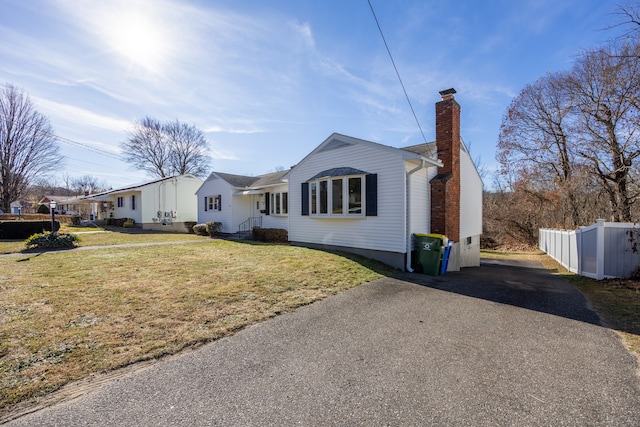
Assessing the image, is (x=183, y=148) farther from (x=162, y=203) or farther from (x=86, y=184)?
(x=86, y=184)

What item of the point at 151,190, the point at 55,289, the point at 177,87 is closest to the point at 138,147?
the point at 151,190

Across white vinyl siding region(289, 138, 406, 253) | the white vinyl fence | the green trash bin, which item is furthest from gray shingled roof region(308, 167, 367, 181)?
the white vinyl fence

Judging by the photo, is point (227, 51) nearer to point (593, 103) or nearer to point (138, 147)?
point (593, 103)

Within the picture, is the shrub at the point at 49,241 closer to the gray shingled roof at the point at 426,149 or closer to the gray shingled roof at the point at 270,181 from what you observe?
the gray shingled roof at the point at 270,181

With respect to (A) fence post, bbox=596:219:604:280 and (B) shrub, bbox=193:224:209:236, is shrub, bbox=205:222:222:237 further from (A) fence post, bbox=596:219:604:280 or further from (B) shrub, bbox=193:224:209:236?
(A) fence post, bbox=596:219:604:280

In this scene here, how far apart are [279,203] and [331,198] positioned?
6.07 meters

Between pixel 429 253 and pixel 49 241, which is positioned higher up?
pixel 49 241

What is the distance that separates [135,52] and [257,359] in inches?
342

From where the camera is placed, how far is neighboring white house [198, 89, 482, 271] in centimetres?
898

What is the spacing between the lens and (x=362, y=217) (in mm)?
9562

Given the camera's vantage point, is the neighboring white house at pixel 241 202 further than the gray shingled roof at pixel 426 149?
Yes

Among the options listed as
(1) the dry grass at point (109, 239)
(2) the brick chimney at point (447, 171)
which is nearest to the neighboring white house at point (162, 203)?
(1) the dry grass at point (109, 239)

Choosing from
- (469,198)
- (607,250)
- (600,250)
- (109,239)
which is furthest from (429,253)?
(109,239)

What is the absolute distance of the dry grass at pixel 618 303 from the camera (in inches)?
159
